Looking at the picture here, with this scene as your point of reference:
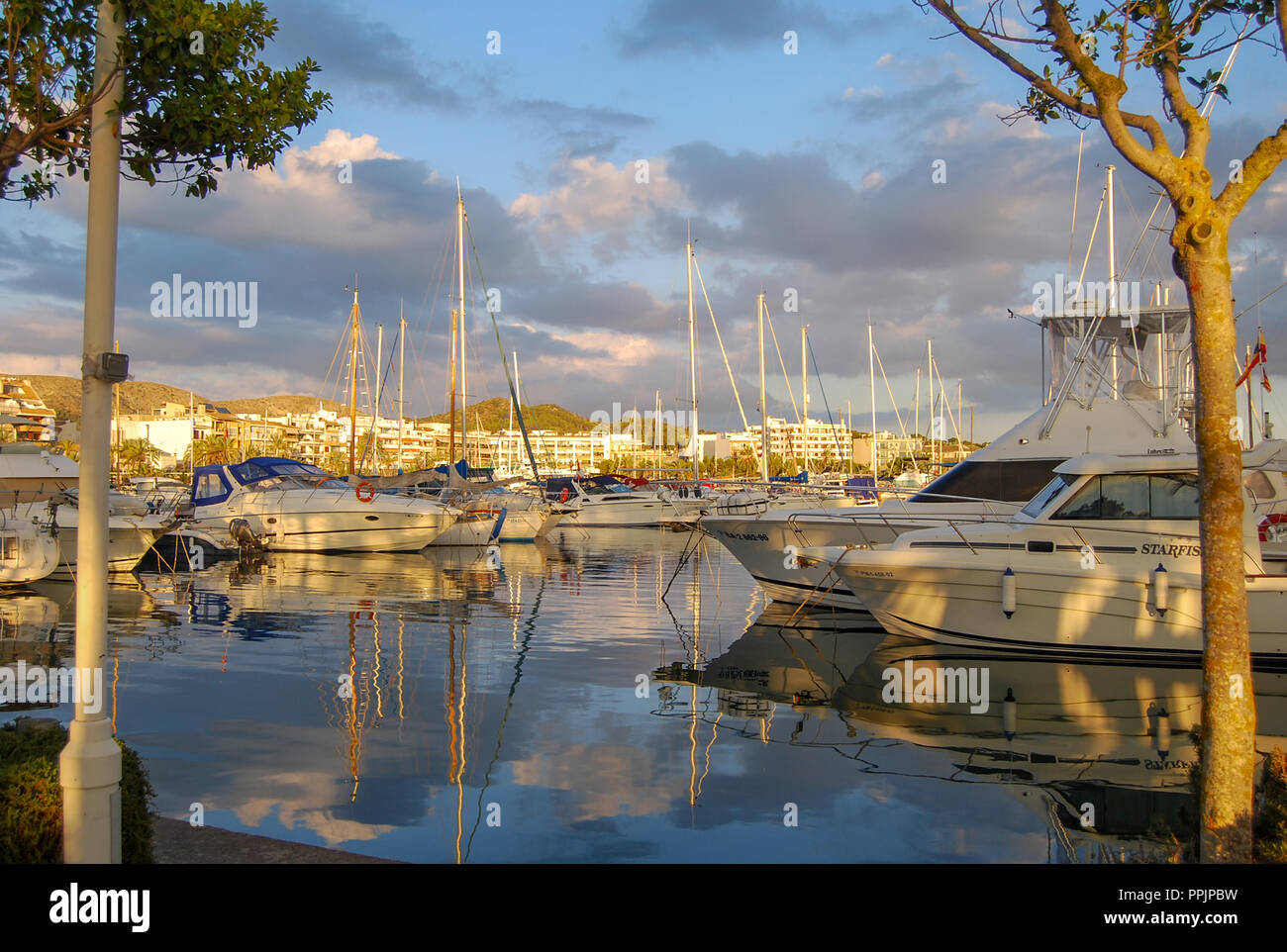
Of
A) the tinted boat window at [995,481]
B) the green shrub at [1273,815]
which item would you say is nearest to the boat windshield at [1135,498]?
the tinted boat window at [995,481]

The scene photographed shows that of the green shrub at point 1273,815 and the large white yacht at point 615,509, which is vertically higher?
the large white yacht at point 615,509

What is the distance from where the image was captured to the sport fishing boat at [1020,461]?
57.9 feet

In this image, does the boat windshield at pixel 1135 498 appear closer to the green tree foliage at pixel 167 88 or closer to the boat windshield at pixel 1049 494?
the boat windshield at pixel 1049 494

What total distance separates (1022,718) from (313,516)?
24.2 m

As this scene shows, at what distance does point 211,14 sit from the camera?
556cm

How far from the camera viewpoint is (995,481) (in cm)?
1809

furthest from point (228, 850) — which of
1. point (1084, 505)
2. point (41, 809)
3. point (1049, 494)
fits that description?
point (1049, 494)

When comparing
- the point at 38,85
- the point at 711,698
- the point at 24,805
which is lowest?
the point at 711,698

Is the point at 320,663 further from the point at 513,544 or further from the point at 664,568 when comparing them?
the point at 513,544

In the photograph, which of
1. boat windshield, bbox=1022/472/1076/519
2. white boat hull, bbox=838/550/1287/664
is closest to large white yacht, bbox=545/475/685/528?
boat windshield, bbox=1022/472/1076/519

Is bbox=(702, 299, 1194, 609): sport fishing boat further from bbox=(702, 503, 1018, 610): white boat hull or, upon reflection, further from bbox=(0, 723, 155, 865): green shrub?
bbox=(0, 723, 155, 865): green shrub

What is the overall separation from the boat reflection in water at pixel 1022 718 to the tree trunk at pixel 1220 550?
3.78ft
